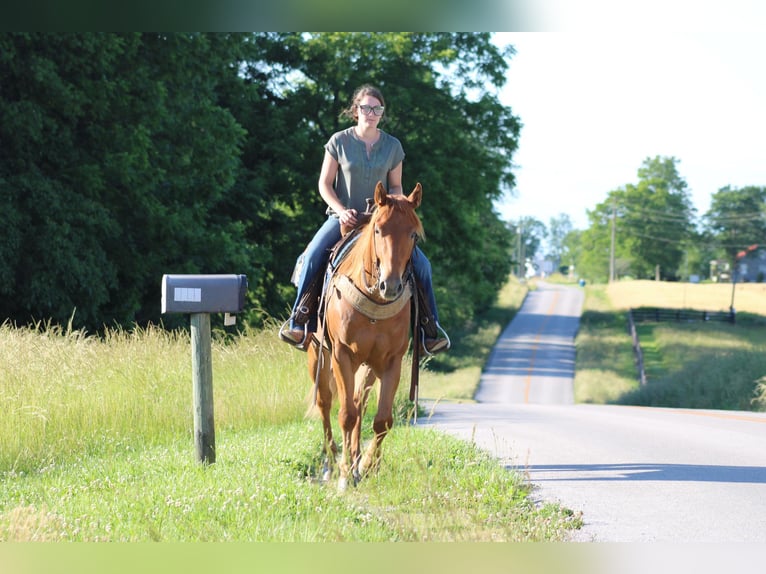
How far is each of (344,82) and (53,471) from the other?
27821mm

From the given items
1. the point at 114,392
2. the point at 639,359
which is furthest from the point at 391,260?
the point at 639,359

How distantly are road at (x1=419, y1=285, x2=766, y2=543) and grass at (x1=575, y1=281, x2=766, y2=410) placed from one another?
9.51 meters

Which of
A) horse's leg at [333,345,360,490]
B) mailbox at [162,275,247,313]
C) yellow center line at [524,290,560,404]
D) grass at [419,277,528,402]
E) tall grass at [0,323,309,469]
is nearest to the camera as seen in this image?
horse's leg at [333,345,360,490]

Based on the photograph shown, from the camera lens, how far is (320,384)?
10312mm

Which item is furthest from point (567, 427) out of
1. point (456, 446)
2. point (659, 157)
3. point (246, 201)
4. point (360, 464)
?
point (659, 157)

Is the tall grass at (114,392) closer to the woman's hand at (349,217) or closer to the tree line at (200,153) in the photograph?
the woman's hand at (349,217)

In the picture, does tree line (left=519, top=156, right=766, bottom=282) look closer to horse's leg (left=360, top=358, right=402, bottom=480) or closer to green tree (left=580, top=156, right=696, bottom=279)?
green tree (left=580, top=156, right=696, bottom=279)

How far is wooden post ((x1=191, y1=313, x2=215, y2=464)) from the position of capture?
9.70 m

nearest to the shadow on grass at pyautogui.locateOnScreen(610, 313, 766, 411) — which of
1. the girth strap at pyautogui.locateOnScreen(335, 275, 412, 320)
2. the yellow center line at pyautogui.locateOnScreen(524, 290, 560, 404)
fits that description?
the yellow center line at pyautogui.locateOnScreen(524, 290, 560, 404)

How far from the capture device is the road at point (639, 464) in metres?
7.69

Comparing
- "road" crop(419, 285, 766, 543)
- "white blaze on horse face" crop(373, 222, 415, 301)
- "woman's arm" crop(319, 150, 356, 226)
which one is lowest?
"road" crop(419, 285, 766, 543)

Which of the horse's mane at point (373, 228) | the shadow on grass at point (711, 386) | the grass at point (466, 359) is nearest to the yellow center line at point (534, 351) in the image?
the grass at point (466, 359)

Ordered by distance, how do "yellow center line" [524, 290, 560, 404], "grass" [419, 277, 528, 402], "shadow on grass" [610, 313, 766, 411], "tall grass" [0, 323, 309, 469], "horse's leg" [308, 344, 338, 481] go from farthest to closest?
1. "yellow center line" [524, 290, 560, 404]
2. "grass" [419, 277, 528, 402]
3. "shadow on grass" [610, 313, 766, 411]
4. "tall grass" [0, 323, 309, 469]
5. "horse's leg" [308, 344, 338, 481]

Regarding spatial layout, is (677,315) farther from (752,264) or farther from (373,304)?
(373,304)
